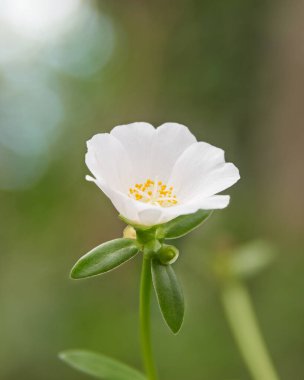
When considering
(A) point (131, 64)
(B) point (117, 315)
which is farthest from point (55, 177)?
(B) point (117, 315)

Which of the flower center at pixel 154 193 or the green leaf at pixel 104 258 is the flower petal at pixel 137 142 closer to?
the flower center at pixel 154 193

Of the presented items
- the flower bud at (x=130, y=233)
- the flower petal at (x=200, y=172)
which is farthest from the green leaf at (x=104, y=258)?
the flower petal at (x=200, y=172)

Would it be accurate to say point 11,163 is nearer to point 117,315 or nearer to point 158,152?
point 117,315

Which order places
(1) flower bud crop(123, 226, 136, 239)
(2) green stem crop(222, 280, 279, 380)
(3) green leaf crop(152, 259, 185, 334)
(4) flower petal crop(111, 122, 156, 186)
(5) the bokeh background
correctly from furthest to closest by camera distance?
(5) the bokeh background
(2) green stem crop(222, 280, 279, 380)
(4) flower petal crop(111, 122, 156, 186)
(1) flower bud crop(123, 226, 136, 239)
(3) green leaf crop(152, 259, 185, 334)

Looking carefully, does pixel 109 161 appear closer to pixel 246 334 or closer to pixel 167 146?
pixel 167 146

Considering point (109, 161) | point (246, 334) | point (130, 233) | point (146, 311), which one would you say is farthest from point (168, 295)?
point (246, 334)

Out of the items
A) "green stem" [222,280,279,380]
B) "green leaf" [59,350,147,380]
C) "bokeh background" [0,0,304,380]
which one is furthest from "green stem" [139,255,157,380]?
"bokeh background" [0,0,304,380]

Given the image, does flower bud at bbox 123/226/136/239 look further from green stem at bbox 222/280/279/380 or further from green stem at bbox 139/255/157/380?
green stem at bbox 222/280/279/380
